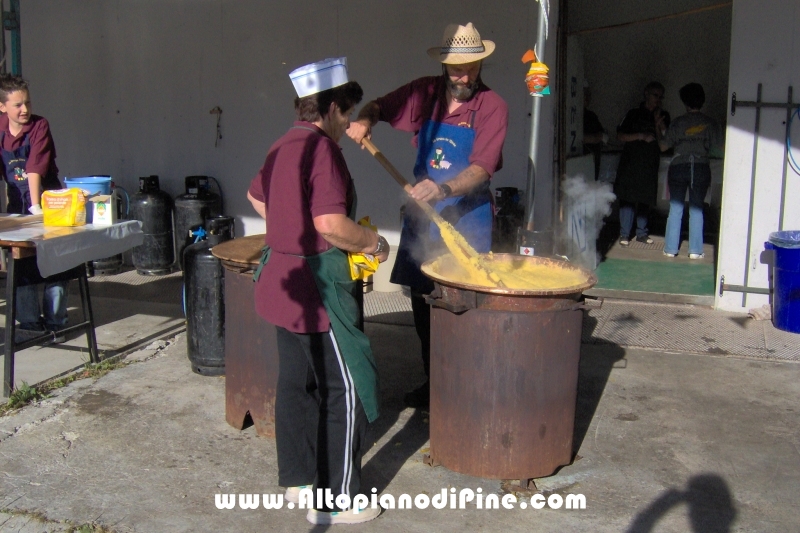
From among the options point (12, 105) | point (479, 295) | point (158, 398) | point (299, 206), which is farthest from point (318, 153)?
point (12, 105)

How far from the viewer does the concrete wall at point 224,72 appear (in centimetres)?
686

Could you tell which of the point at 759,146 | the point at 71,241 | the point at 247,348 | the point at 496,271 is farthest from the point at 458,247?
the point at 759,146

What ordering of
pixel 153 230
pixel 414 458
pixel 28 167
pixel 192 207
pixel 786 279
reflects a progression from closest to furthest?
pixel 414 458, pixel 28 167, pixel 786 279, pixel 192 207, pixel 153 230

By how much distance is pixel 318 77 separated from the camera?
3.15 m

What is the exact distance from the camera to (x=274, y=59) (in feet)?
25.3

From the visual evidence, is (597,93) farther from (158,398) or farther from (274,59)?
(158,398)

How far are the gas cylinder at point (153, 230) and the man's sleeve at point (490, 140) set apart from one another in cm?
484

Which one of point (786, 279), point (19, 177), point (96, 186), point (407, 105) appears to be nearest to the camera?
point (407, 105)

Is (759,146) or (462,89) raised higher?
(462,89)

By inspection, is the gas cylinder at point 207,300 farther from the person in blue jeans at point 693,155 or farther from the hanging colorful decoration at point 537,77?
the person in blue jeans at point 693,155

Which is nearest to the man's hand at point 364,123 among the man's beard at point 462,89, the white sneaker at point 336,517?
the man's beard at point 462,89

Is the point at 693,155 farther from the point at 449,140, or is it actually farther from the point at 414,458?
the point at 414,458

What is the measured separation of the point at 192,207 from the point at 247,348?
412 cm

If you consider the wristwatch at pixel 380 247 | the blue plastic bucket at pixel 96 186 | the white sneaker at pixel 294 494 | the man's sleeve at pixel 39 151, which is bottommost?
the white sneaker at pixel 294 494
